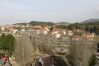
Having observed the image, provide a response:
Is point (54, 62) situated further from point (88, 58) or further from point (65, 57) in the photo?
point (88, 58)

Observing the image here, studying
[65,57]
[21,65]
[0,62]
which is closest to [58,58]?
[65,57]

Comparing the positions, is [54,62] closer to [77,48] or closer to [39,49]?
[77,48]

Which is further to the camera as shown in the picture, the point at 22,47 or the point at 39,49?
the point at 39,49

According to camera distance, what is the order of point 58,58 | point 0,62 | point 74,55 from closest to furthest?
point 0,62 < point 74,55 < point 58,58

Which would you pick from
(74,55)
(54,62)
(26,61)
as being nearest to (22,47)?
(26,61)

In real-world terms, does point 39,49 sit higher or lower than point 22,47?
lower

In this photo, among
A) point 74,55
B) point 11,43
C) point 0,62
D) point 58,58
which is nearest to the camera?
point 0,62

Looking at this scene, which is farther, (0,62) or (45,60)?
(45,60)

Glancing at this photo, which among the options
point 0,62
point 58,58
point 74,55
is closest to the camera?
point 0,62

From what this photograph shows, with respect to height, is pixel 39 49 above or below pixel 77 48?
below
